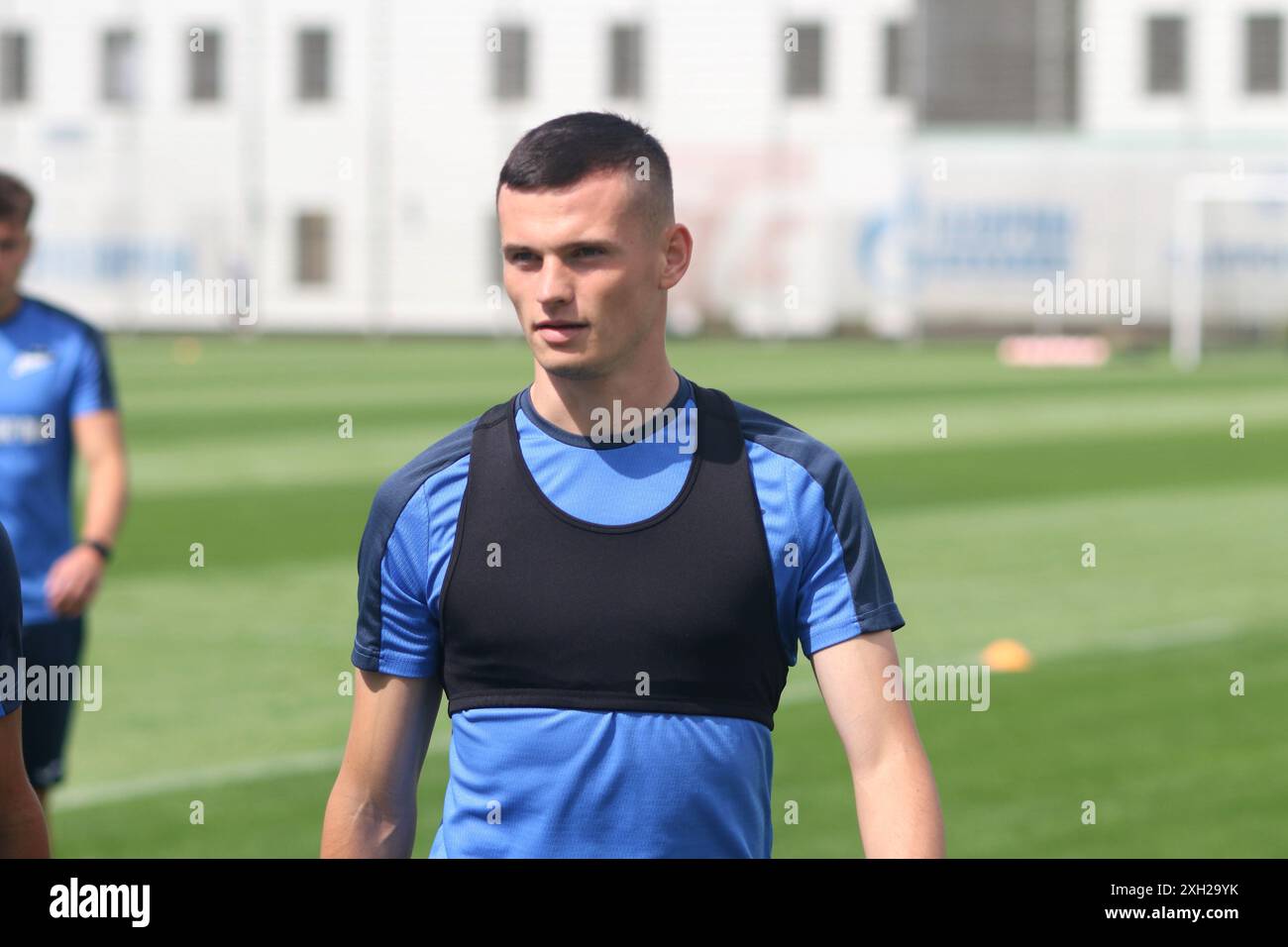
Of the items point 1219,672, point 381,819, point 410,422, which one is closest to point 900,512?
point 1219,672

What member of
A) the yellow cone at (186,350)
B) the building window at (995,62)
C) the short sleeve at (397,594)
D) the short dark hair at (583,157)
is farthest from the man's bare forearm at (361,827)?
the building window at (995,62)

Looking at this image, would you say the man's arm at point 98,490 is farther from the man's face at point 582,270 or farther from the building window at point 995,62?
the building window at point 995,62

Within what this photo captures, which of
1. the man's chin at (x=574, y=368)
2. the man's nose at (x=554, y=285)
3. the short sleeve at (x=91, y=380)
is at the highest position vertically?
the man's nose at (x=554, y=285)

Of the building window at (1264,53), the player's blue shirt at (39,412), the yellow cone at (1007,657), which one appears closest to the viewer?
the player's blue shirt at (39,412)

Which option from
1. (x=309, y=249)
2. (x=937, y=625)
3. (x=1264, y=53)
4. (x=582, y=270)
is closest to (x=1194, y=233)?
(x=1264, y=53)

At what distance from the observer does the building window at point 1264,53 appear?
166 feet

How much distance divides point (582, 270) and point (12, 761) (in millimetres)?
1088

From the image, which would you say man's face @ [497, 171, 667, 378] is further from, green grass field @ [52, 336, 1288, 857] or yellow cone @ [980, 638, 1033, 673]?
yellow cone @ [980, 638, 1033, 673]

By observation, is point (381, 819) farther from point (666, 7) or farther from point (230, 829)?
point (666, 7)

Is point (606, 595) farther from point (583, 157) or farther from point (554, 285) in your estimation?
point (583, 157)

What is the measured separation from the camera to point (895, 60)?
52.8 m

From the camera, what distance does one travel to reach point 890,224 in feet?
164

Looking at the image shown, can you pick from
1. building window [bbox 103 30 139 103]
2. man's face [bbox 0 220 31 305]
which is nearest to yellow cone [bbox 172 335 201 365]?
building window [bbox 103 30 139 103]
